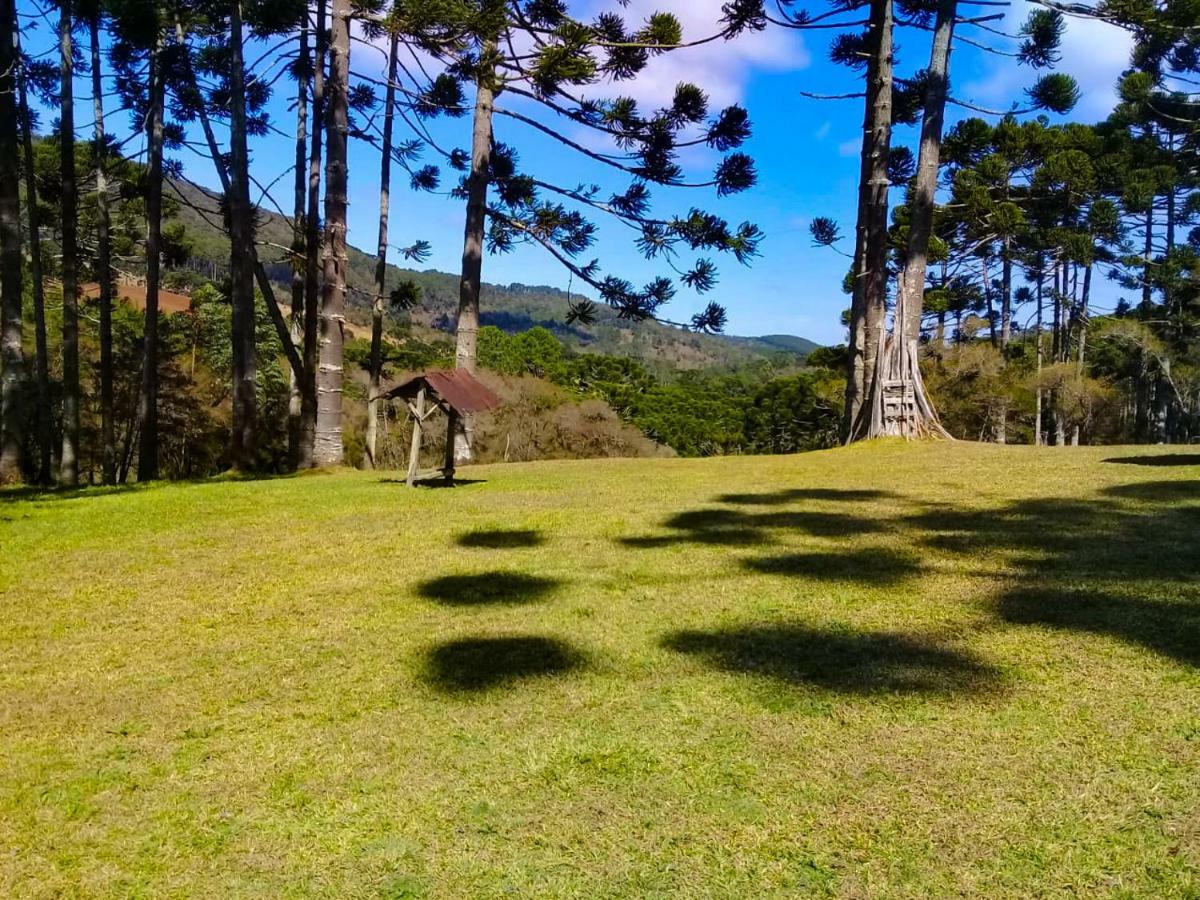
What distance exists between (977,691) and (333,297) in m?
9.73

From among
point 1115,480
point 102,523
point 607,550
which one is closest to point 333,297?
point 102,523

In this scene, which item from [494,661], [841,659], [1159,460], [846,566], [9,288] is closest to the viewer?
[841,659]

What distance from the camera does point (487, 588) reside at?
5043mm

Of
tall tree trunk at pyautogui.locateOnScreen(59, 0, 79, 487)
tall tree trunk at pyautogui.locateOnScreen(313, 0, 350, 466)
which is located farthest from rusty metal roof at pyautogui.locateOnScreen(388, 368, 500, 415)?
tall tree trunk at pyautogui.locateOnScreen(59, 0, 79, 487)

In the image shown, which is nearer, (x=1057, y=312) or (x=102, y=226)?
(x=102, y=226)

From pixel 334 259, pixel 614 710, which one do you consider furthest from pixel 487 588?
pixel 334 259

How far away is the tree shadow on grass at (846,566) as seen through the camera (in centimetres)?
491

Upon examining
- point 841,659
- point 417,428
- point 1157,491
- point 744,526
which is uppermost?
point 417,428

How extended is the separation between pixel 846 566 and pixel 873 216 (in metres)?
8.73

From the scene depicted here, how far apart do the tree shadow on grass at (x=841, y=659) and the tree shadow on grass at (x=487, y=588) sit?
113cm

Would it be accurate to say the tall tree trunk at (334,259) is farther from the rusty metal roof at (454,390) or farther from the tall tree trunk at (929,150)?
the tall tree trunk at (929,150)

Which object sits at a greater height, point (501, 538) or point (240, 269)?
point (240, 269)

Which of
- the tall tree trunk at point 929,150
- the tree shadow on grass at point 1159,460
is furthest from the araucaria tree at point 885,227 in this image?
the tree shadow on grass at point 1159,460

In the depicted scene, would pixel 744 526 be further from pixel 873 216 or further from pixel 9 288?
pixel 9 288
